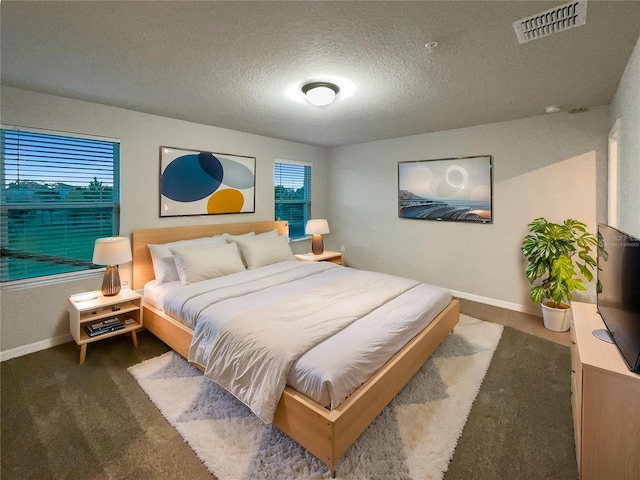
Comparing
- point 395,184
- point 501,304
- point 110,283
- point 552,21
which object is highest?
point 552,21

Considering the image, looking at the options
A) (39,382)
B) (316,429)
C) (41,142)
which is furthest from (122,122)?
(316,429)

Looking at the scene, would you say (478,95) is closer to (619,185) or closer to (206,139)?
(619,185)

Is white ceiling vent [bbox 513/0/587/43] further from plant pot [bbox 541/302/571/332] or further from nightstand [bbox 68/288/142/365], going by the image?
nightstand [bbox 68/288/142/365]

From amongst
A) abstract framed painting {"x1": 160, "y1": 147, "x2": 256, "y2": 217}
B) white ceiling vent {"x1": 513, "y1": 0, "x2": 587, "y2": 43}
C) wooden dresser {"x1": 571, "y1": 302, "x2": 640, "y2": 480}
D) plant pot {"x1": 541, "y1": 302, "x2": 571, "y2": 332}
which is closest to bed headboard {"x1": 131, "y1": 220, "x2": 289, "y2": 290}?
abstract framed painting {"x1": 160, "y1": 147, "x2": 256, "y2": 217}

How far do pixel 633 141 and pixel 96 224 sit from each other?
4497 millimetres

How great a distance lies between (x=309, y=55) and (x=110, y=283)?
2632mm

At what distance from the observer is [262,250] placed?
370 centimetres

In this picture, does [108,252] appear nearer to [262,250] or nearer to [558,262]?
[262,250]

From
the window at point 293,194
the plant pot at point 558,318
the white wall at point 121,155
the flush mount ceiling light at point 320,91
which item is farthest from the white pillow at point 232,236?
the plant pot at point 558,318

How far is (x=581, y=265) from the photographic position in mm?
3107

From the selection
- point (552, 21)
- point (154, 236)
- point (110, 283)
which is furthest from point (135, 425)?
point (552, 21)

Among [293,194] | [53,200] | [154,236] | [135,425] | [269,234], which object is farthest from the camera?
[293,194]

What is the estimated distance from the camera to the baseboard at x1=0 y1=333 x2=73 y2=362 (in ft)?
8.50

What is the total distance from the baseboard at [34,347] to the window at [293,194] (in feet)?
9.56
